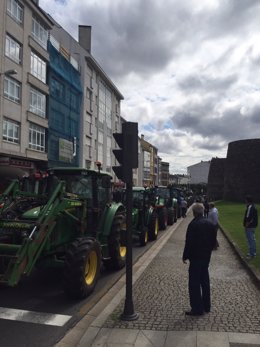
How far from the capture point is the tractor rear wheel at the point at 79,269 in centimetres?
770

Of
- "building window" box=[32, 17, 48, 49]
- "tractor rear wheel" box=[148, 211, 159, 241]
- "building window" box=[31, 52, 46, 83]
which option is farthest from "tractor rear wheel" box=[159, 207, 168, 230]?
"building window" box=[32, 17, 48, 49]

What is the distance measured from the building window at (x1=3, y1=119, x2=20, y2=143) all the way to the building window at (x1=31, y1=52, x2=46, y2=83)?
215 inches

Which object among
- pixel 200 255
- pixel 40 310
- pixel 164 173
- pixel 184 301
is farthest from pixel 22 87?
pixel 164 173

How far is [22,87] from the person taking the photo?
35.0 m

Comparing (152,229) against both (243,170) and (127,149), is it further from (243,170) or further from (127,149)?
(243,170)

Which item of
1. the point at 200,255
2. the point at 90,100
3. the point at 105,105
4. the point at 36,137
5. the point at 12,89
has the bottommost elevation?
the point at 200,255

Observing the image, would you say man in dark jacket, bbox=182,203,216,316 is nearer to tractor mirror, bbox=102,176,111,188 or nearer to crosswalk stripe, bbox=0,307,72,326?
crosswalk stripe, bbox=0,307,72,326

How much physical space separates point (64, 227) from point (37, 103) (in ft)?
102

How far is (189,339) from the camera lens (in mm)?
5699

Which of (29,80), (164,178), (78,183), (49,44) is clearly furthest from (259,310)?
(164,178)

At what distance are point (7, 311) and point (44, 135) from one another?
112 feet

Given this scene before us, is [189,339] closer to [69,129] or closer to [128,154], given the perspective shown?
[128,154]

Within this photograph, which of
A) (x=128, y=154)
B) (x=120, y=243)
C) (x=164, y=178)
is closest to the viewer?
(x=128, y=154)

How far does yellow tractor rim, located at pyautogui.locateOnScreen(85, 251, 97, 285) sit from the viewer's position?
27.4ft
